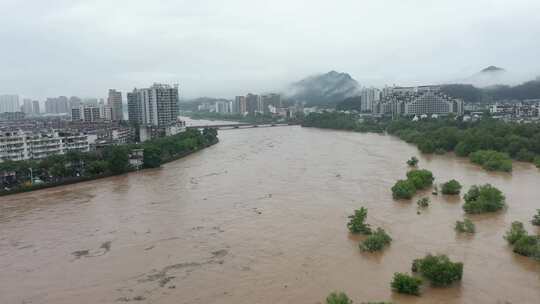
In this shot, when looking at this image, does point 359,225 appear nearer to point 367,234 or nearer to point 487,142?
point 367,234

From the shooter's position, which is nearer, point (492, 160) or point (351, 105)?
point (492, 160)

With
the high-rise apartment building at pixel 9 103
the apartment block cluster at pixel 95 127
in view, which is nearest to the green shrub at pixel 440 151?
the apartment block cluster at pixel 95 127

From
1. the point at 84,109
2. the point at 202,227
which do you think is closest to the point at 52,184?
the point at 202,227

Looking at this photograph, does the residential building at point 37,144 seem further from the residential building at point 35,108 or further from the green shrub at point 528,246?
the residential building at point 35,108

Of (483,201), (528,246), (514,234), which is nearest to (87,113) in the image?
(483,201)

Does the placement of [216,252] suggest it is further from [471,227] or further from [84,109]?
[84,109]

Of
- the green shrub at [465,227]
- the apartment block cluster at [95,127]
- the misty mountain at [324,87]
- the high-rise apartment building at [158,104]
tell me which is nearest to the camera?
the green shrub at [465,227]
